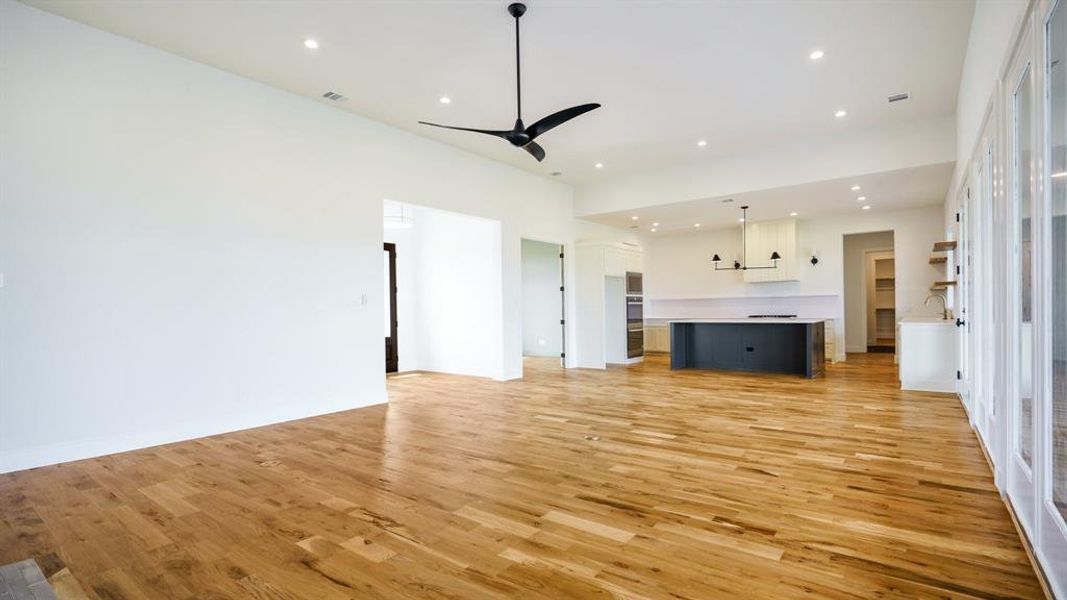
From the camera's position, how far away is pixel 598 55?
4.39 m

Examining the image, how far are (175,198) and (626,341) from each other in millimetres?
6958

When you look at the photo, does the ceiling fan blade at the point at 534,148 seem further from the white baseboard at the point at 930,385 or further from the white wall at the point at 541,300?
the white wall at the point at 541,300

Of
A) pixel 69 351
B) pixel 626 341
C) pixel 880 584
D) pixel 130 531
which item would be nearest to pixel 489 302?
pixel 626 341

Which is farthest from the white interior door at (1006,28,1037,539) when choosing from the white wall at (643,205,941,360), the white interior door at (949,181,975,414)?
the white wall at (643,205,941,360)

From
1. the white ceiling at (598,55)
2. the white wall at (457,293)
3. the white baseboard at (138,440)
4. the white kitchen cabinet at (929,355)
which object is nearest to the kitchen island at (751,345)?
the white kitchen cabinet at (929,355)

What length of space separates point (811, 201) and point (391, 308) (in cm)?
693

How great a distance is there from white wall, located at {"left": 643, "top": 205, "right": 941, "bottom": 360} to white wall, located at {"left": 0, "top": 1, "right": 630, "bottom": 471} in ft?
23.5

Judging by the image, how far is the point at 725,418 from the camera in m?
4.74

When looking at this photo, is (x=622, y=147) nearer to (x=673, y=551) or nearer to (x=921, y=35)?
(x=921, y=35)

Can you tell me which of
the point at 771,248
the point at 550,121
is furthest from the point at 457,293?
the point at 771,248

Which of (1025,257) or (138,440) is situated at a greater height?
(1025,257)

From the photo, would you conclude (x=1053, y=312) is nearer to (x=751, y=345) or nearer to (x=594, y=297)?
(x=751, y=345)

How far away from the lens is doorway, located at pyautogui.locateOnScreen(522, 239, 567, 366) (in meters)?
10.4

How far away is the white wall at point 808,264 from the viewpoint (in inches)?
352
